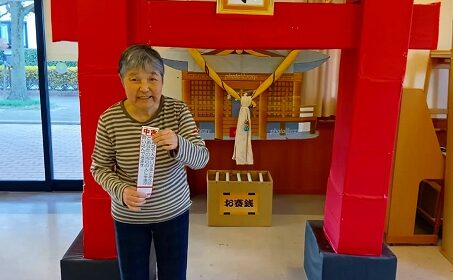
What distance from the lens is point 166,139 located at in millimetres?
1356

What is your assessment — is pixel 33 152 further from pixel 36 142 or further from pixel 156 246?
pixel 156 246

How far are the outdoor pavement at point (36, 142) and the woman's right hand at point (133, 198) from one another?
3063mm

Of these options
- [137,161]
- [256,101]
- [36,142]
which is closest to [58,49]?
[256,101]

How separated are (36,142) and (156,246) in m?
4.51

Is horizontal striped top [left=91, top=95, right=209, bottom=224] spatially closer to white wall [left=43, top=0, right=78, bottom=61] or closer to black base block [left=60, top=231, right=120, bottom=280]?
black base block [left=60, top=231, right=120, bottom=280]

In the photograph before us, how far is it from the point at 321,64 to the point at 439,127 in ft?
3.61

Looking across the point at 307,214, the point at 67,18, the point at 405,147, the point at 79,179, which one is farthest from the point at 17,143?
the point at 405,147

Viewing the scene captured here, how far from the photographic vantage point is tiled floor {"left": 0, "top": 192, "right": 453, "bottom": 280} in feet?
8.67

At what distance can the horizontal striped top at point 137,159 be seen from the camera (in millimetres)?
1464

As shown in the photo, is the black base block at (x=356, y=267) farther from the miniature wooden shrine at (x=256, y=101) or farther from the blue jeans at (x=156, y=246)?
the miniature wooden shrine at (x=256, y=101)

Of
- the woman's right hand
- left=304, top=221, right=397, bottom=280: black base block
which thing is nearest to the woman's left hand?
the woman's right hand

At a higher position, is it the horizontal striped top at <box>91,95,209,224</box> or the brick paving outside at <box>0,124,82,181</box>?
the horizontal striped top at <box>91,95,209,224</box>

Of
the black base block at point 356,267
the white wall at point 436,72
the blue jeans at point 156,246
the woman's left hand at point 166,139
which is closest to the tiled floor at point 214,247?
the black base block at point 356,267

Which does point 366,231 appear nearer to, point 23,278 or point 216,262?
point 216,262
